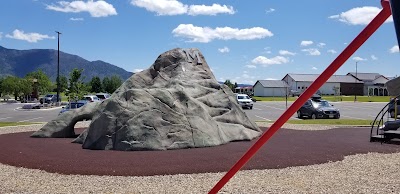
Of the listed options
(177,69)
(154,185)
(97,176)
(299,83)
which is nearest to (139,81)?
(177,69)

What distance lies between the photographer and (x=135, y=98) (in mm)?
14250

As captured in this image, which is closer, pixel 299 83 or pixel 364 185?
pixel 364 185

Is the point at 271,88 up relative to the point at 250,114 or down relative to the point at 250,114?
up

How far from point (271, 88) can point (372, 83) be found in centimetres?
2497

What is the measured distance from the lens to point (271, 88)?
10712 centimetres

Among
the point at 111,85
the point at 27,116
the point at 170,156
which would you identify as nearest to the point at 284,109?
the point at 27,116

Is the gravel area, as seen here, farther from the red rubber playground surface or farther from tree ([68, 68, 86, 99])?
tree ([68, 68, 86, 99])

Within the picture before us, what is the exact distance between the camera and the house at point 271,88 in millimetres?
106287

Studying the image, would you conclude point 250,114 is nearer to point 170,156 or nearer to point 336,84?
point 170,156

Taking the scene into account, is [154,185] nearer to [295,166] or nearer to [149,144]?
→ [295,166]

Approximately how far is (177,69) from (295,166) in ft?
27.5

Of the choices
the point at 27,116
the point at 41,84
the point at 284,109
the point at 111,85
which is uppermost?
the point at 111,85

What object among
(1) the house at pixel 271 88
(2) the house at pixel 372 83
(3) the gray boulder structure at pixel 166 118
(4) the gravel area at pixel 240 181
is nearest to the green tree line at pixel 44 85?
(3) the gray boulder structure at pixel 166 118

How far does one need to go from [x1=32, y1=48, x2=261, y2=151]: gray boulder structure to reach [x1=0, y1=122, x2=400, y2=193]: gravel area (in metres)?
3.64
